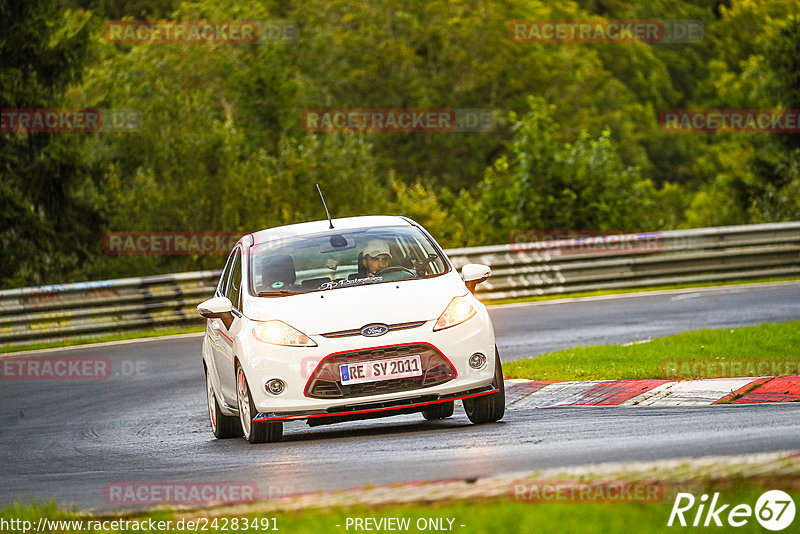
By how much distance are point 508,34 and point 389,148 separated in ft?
25.2

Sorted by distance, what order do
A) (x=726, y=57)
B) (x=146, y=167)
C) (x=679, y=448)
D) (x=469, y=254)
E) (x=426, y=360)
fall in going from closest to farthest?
1. (x=679, y=448)
2. (x=426, y=360)
3. (x=469, y=254)
4. (x=146, y=167)
5. (x=726, y=57)

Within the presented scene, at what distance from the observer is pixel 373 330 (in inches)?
365

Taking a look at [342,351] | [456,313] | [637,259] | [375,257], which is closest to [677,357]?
[375,257]

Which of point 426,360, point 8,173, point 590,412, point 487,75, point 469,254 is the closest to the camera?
point 426,360

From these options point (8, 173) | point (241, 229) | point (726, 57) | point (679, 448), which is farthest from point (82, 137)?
point (726, 57)

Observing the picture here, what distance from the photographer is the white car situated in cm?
928

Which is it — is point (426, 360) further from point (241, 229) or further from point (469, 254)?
point (241, 229)

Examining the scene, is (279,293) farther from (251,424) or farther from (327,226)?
(327,226)

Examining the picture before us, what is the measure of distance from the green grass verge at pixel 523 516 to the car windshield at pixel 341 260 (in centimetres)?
414

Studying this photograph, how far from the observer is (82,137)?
33.5m
